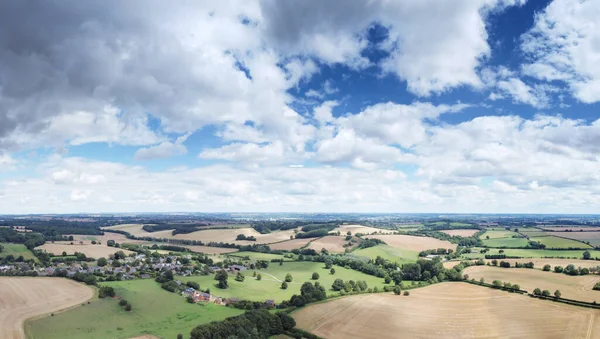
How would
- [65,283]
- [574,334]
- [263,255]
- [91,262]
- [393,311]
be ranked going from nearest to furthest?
[574,334] < [393,311] < [65,283] < [91,262] < [263,255]

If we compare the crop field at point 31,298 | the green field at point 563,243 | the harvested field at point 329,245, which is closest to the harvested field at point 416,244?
the harvested field at point 329,245

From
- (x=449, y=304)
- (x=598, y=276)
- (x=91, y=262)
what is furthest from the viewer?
(x=91, y=262)

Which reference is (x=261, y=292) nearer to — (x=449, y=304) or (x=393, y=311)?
(x=393, y=311)

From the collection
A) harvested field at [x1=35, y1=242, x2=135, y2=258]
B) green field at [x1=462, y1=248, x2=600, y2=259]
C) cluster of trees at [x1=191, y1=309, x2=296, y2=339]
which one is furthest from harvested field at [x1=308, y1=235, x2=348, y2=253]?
cluster of trees at [x1=191, y1=309, x2=296, y2=339]

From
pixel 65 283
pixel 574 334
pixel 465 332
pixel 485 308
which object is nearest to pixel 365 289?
pixel 485 308

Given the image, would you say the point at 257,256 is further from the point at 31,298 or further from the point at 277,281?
the point at 31,298

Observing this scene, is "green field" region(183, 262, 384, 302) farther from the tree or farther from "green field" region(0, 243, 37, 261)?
"green field" region(0, 243, 37, 261)
